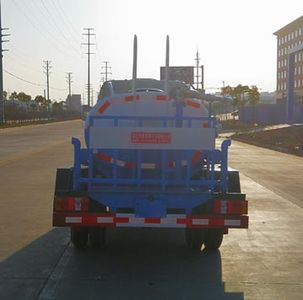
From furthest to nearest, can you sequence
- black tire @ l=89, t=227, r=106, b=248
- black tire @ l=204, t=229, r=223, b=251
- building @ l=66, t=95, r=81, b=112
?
building @ l=66, t=95, r=81, b=112 → black tire @ l=89, t=227, r=106, b=248 → black tire @ l=204, t=229, r=223, b=251

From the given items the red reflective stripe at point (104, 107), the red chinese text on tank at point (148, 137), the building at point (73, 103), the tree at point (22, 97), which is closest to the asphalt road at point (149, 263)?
the red chinese text on tank at point (148, 137)

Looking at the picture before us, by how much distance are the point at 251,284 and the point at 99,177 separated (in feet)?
7.60

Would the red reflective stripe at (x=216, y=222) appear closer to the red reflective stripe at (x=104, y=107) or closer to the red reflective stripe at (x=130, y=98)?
the red reflective stripe at (x=130, y=98)

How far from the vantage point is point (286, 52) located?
458ft

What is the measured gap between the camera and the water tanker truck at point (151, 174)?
6.98 metres

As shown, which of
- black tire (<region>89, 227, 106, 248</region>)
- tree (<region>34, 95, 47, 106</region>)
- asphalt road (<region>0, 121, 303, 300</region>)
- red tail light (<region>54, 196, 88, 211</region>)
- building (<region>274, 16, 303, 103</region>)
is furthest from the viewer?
tree (<region>34, 95, 47, 106</region>)

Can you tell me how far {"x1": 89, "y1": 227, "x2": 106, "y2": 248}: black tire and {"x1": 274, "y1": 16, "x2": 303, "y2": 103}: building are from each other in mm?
121715

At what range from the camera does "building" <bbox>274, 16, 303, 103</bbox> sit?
434 ft

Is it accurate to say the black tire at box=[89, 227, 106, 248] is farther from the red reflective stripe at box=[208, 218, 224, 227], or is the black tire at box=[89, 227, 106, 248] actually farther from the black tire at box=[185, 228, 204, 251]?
the red reflective stripe at box=[208, 218, 224, 227]

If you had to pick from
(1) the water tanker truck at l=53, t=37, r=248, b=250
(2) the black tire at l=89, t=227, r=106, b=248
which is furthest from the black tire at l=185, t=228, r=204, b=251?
(2) the black tire at l=89, t=227, r=106, b=248

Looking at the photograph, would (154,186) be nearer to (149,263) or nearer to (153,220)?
(153,220)

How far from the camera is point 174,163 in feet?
24.1

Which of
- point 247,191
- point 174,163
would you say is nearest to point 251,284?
point 174,163

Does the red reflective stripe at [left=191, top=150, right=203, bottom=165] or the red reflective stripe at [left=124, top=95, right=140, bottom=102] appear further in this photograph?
the red reflective stripe at [left=124, top=95, right=140, bottom=102]
